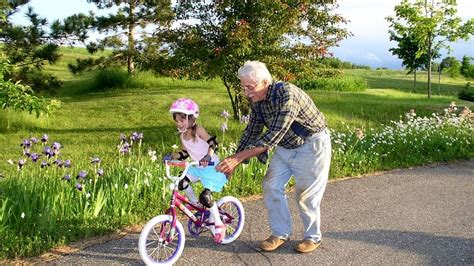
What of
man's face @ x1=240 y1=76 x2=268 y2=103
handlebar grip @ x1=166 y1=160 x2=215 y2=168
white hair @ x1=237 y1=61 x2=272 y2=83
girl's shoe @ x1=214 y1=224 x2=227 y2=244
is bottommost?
girl's shoe @ x1=214 y1=224 x2=227 y2=244

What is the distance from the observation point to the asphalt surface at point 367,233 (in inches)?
182

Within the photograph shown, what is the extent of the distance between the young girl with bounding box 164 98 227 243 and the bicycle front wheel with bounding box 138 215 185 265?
367 millimetres

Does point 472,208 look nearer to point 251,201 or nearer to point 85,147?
point 251,201

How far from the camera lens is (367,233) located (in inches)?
210

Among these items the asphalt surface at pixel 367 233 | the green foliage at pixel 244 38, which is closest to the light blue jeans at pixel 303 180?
the asphalt surface at pixel 367 233

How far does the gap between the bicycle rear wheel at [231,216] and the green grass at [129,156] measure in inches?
38.2

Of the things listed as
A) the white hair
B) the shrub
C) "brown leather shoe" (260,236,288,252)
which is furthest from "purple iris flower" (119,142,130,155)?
the shrub

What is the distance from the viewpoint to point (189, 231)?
4.98 metres

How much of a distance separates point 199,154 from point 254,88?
792 mm

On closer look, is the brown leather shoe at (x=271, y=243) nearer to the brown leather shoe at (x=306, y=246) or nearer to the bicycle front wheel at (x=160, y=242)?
the brown leather shoe at (x=306, y=246)

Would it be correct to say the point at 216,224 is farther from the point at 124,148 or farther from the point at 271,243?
the point at 124,148

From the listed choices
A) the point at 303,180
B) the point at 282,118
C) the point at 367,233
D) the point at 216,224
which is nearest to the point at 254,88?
the point at 282,118

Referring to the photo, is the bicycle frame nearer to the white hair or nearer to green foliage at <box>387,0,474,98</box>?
the white hair

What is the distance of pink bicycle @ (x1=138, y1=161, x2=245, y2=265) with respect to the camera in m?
4.16
